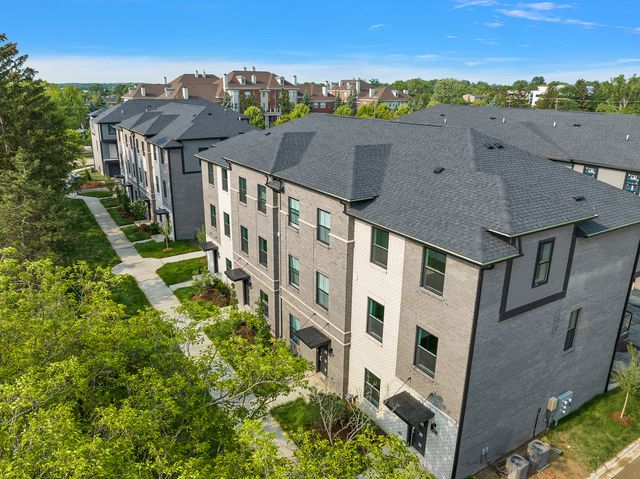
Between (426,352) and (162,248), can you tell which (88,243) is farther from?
(426,352)

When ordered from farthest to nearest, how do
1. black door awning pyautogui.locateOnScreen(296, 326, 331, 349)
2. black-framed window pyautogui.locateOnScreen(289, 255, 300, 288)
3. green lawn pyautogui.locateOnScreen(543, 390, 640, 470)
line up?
black-framed window pyautogui.locateOnScreen(289, 255, 300, 288)
black door awning pyautogui.locateOnScreen(296, 326, 331, 349)
green lawn pyautogui.locateOnScreen(543, 390, 640, 470)

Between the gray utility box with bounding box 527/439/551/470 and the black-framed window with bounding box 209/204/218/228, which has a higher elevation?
the black-framed window with bounding box 209/204/218/228

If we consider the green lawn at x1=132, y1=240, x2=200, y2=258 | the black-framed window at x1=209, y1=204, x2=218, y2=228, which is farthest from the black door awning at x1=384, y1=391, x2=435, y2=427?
the green lawn at x1=132, y1=240, x2=200, y2=258

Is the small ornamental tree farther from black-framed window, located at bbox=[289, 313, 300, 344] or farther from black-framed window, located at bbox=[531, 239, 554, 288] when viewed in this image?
black-framed window, located at bbox=[289, 313, 300, 344]

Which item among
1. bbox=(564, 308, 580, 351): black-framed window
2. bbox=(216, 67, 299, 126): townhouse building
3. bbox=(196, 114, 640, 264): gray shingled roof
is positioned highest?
bbox=(216, 67, 299, 126): townhouse building

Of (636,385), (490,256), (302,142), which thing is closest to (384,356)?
(490,256)

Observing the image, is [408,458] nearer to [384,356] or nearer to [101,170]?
[384,356]

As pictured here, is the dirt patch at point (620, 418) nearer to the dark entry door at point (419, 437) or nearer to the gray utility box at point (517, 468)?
the gray utility box at point (517, 468)
